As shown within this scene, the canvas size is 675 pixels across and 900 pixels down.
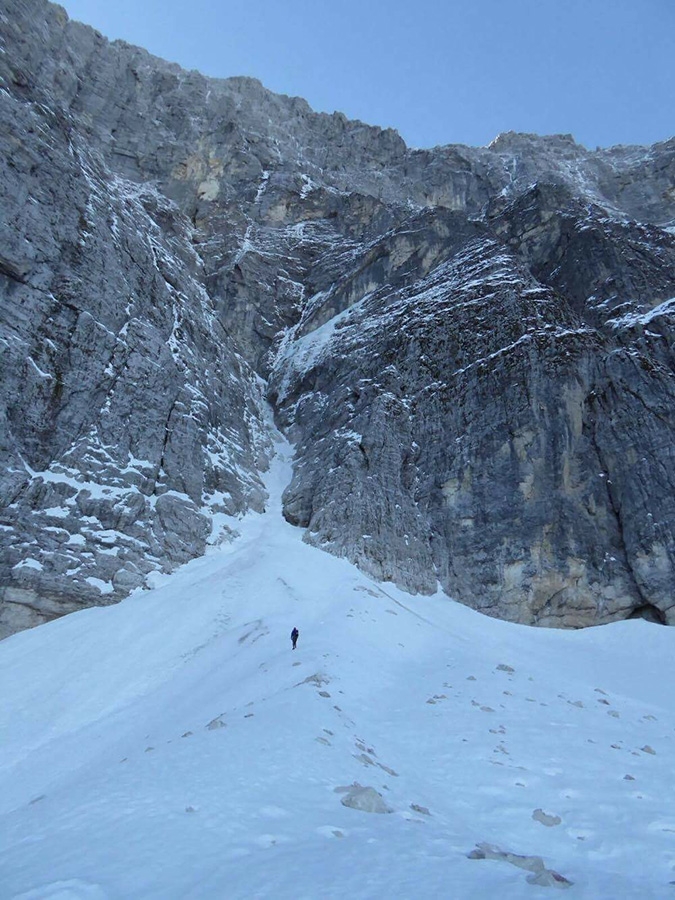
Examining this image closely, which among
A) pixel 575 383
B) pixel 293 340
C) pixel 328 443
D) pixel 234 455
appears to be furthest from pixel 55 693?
pixel 293 340

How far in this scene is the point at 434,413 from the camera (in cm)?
3988

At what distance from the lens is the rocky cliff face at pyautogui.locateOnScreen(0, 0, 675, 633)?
27969 millimetres

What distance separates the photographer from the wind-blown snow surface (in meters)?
5.69

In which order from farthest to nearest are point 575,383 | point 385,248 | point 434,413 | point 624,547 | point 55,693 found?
point 385,248
point 434,413
point 575,383
point 624,547
point 55,693

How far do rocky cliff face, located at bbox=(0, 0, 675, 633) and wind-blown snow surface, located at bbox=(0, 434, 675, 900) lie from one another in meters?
4.35

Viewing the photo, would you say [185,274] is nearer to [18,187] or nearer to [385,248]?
[18,187]

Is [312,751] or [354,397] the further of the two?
[354,397]

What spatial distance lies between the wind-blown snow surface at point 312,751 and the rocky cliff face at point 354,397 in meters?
4.35

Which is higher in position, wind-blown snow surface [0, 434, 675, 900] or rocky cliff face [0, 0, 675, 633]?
rocky cliff face [0, 0, 675, 633]

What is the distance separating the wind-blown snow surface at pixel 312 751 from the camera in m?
5.69

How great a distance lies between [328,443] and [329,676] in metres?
26.5

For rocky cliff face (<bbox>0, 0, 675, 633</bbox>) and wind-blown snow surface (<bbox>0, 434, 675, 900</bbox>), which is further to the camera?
rocky cliff face (<bbox>0, 0, 675, 633</bbox>)

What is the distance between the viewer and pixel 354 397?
1698 inches

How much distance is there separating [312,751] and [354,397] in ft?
115
